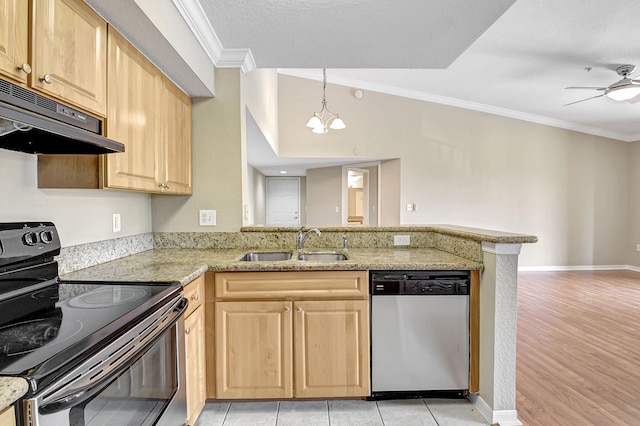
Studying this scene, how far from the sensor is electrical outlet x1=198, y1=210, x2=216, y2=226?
2.43 meters

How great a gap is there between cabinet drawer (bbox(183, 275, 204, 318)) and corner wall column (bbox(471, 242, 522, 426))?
5.19ft

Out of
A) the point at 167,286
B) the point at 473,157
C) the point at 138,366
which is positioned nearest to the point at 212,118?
the point at 167,286

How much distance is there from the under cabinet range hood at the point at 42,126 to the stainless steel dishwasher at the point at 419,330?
4.91 feet

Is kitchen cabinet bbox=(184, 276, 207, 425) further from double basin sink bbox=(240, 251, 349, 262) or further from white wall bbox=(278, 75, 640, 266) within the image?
white wall bbox=(278, 75, 640, 266)

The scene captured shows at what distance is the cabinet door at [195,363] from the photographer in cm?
161

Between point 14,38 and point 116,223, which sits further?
point 116,223

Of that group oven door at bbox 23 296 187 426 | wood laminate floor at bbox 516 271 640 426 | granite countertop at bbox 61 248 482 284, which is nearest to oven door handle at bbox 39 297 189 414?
oven door at bbox 23 296 187 426

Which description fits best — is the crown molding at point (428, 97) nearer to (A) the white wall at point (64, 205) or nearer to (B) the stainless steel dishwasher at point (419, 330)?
(A) the white wall at point (64, 205)

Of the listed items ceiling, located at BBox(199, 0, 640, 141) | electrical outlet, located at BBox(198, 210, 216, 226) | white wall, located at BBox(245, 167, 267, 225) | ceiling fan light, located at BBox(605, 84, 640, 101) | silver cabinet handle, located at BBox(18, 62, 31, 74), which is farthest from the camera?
white wall, located at BBox(245, 167, 267, 225)

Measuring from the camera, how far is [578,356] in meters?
2.60

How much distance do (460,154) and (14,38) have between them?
592cm

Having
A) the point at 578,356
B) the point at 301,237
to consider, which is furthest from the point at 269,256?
the point at 578,356

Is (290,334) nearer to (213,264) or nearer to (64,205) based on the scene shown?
(213,264)

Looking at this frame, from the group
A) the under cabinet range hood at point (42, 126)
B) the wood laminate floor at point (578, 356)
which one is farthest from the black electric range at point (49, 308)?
the wood laminate floor at point (578, 356)
